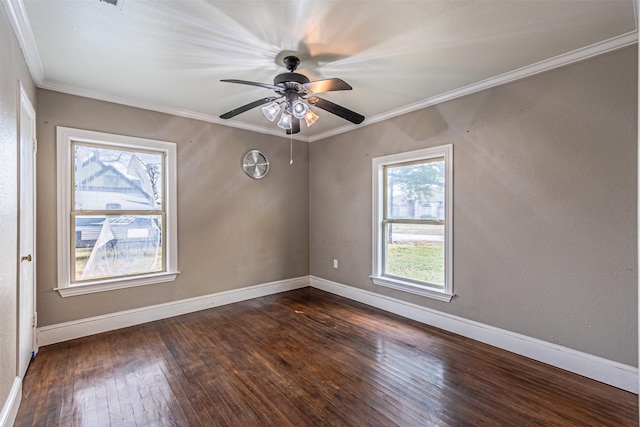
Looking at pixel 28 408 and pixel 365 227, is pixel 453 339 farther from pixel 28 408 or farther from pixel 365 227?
pixel 28 408

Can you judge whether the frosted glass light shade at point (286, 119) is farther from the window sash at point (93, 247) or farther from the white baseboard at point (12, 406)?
the white baseboard at point (12, 406)

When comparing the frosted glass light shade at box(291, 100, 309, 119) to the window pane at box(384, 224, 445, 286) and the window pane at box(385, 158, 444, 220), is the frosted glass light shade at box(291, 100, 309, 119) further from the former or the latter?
the window pane at box(384, 224, 445, 286)

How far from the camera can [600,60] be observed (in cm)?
226

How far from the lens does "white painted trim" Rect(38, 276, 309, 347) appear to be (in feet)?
9.64

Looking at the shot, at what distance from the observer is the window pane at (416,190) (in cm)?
336

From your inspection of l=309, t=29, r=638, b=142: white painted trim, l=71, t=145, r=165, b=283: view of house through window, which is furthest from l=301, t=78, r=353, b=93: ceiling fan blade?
l=71, t=145, r=165, b=283: view of house through window

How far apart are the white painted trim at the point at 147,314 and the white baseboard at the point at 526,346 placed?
1.64 m

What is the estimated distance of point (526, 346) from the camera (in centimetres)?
262

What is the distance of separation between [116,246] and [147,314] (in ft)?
2.83

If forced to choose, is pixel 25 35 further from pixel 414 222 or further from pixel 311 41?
pixel 414 222

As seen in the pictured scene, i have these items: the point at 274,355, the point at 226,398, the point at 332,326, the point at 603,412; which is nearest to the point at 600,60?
the point at 603,412

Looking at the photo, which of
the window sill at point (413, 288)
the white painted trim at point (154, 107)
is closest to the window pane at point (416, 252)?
the window sill at point (413, 288)

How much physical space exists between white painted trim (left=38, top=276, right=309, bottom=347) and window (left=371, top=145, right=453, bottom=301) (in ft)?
5.62

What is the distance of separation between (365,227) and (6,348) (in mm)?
3464
